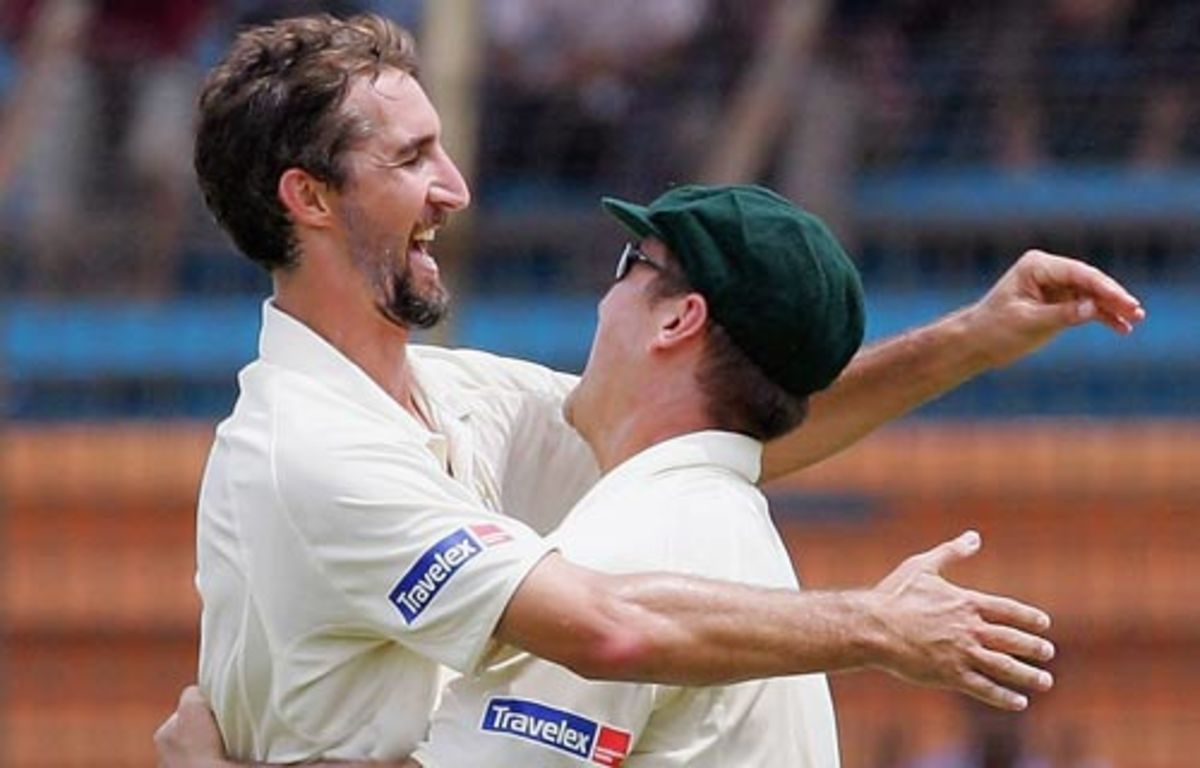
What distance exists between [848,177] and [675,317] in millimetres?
5225

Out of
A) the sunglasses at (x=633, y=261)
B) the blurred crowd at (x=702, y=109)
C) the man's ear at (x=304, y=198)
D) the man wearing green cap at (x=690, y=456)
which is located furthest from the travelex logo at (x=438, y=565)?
the blurred crowd at (x=702, y=109)

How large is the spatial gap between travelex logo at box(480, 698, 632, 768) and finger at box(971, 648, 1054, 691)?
483mm

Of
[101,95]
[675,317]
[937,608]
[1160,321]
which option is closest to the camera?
[937,608]

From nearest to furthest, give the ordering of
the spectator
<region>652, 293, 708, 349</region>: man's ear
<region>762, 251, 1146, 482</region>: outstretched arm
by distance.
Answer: <region>652, 293, 708, 349</region>: man's ear → <region>762, 251, 1146, 482</region>: outstretched arm → the spectator

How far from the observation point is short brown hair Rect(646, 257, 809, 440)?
16.2 ft

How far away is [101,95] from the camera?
1075cm

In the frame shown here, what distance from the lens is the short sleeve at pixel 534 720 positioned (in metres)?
4.71

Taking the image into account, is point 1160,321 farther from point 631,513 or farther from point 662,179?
point 631,513

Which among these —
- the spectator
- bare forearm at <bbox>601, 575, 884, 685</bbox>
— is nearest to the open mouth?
bare forearm at <bbox>601, 575, 884, 685</bbox>

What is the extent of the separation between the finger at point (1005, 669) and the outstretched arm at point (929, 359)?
1088mm

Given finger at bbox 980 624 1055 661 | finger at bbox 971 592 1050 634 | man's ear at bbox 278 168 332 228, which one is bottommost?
finger at bbox 980 624 1055 661

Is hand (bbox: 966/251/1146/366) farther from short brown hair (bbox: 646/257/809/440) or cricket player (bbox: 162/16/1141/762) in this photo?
short brown hair (bbox: 646/257/809/440)

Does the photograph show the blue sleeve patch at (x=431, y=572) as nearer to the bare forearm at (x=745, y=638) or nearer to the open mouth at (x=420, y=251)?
the bare forearm at (x=745, y=638)

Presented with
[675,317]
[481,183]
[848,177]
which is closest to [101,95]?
[481,183]
